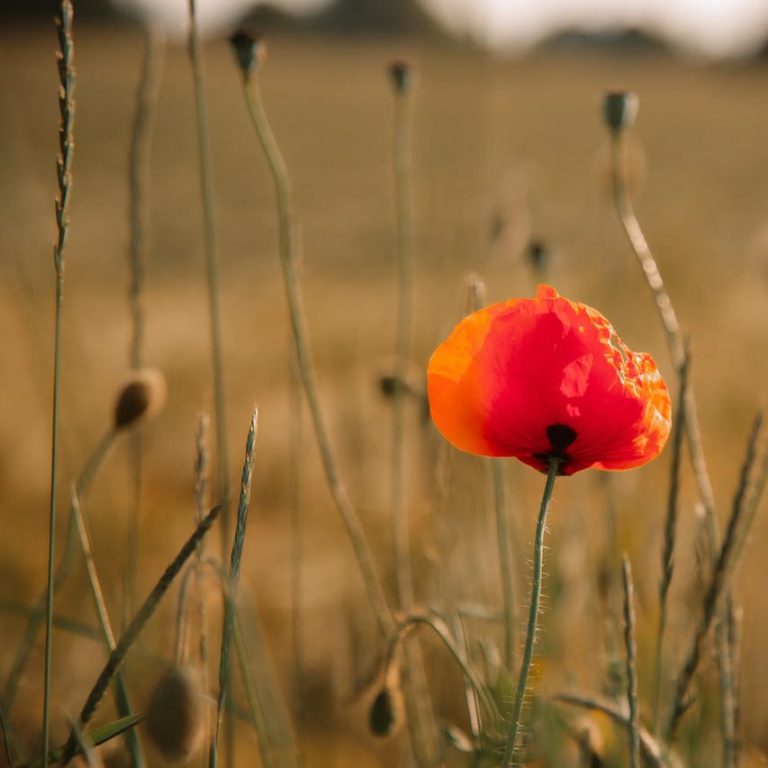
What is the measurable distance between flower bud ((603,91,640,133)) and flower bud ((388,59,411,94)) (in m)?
0.15

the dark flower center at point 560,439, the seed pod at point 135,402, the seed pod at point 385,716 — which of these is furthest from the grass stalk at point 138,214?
the dark flower center at point 560,439

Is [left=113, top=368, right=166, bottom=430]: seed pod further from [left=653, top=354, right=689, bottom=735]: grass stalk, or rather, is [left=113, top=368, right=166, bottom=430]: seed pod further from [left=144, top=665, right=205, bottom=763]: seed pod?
[left=653, top=354, right=689, bottom=735]: grass stalk

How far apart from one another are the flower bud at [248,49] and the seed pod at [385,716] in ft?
1.16

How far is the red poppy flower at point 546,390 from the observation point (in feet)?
1.33

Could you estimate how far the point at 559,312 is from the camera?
41 centimetres

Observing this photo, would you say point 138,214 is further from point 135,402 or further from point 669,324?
point 669,324

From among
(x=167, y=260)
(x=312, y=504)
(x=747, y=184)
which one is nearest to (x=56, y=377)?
(x=312, y=504)

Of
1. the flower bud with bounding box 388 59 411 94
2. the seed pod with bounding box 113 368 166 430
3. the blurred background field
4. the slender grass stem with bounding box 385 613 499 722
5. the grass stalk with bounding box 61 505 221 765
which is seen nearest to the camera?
the grass stalk with bounding box 61 505 221 765

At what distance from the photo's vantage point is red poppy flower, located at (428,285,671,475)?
0.41 metres

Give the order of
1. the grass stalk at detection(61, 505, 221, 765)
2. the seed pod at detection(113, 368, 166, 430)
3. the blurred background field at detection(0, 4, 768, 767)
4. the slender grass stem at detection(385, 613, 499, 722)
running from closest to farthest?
the grass stalk at detection(61, 505, 221, 765)
the slender grass stem at detection(385, 613, 499, 722)
the seed pod at detection(113, 368, 166, 430)
the blurred background field at detection(0, 4, 768, 767)

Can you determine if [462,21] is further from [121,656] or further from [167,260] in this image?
[167,260]

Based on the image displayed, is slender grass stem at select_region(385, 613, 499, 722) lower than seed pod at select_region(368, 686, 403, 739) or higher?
higher

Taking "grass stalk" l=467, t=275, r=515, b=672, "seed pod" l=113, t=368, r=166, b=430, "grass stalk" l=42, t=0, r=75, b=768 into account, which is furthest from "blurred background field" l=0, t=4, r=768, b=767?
"grass stalk" l=42, t=0, r=75, b=768

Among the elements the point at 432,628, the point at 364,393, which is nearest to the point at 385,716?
the point at 432,628
